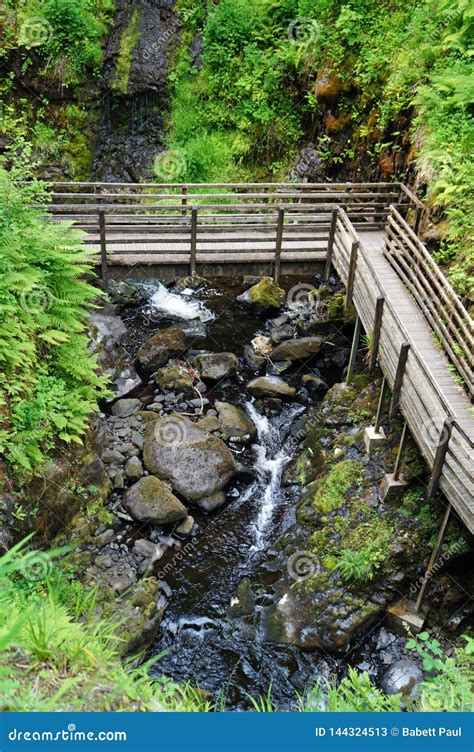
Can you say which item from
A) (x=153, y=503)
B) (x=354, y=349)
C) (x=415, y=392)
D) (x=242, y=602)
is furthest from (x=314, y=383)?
(x=242, y=602)

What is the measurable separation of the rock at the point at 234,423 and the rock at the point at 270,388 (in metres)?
0.78

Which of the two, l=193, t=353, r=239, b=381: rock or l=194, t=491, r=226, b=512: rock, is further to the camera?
l=193, t=353, r=239, b=381: rock

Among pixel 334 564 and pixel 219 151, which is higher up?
pixel 219 151

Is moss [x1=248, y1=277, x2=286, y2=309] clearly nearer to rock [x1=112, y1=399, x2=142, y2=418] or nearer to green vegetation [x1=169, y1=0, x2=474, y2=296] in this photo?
green vegetation [x1=169, y1=0, x2=474, y2=296]

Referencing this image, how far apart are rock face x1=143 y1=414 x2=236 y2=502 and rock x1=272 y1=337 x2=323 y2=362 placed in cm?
324

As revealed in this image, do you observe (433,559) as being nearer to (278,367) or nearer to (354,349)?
(354,349)

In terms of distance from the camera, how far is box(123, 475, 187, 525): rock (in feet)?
34.3

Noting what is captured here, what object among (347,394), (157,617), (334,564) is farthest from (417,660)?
(347,394)

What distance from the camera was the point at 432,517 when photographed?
31.1ft

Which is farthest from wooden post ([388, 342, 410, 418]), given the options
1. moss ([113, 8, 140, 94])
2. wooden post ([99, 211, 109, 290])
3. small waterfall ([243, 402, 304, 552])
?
moss ([113, 8, 140, 94])

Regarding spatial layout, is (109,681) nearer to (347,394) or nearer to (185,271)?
(347,394)

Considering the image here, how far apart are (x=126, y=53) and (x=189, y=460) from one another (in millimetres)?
14478

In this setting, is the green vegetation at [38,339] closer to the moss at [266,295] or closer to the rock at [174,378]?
the rock at [174,378]

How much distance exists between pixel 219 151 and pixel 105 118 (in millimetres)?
3767
